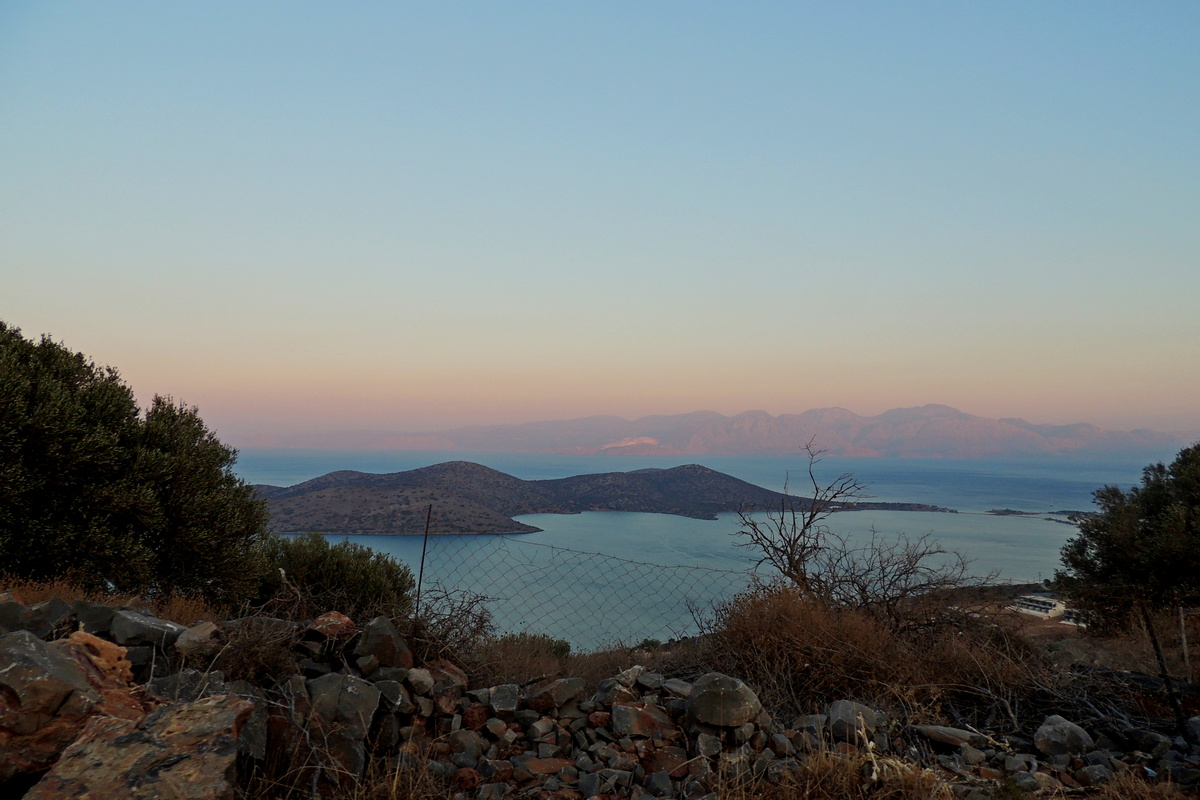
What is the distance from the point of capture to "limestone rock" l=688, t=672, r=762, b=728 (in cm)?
461

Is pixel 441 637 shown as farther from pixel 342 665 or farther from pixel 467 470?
pixel 467 470

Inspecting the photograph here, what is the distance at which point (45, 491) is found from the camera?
7.21m

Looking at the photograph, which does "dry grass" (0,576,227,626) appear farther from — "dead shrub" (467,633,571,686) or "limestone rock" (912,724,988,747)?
"limestone rock" (912,724,988,747)

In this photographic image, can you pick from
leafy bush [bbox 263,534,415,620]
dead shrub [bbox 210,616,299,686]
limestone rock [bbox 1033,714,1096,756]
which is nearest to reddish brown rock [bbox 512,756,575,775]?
dead shrub [bbox 210,616,299,686]

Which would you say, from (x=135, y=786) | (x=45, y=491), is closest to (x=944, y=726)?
(x=135, y=786)

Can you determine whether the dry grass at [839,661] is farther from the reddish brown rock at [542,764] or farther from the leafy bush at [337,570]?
the leafy bush at [337,570]

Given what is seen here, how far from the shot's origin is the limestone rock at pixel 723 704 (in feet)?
15.1

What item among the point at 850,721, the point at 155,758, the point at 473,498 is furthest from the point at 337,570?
the point at 473,498

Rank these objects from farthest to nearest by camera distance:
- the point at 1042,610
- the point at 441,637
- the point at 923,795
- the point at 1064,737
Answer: the point at 1042,610 → the point at 441,637 → the point at 1064,737 → the point at 923,795

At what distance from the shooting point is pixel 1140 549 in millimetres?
12602

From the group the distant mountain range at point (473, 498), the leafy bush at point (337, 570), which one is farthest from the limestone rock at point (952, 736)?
the leafy bush at point (337, 570)

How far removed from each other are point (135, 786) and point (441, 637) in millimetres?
2868

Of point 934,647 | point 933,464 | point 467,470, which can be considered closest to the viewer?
point 934,647

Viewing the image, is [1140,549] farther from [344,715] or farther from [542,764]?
[344,715]
